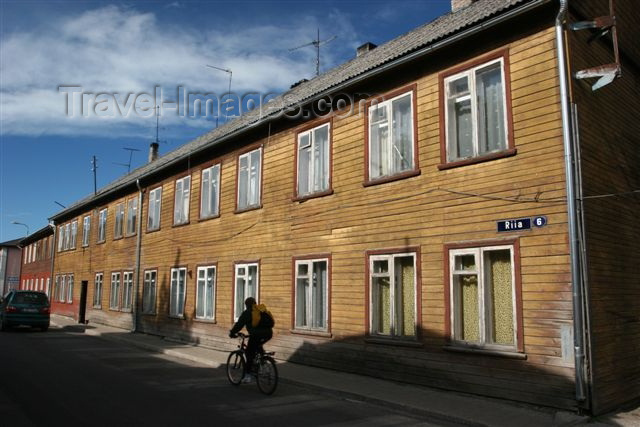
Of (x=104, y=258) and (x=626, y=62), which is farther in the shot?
(x=104, y=258)

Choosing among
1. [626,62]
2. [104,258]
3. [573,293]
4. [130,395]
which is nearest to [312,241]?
[130,395]

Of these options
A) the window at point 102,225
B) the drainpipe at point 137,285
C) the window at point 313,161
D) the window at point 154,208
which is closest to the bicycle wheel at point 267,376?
Answer: the window at point 313,161

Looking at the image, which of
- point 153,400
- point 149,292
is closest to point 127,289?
point 149,292

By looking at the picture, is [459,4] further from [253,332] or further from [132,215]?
[132,215]

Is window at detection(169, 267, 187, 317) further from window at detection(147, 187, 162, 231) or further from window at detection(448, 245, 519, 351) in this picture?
window at detection(448, 245, 519, 351)

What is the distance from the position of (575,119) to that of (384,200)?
4077 millimetres

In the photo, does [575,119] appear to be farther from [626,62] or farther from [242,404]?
[242,404]

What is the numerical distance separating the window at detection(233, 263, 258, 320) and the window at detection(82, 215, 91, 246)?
18353mm

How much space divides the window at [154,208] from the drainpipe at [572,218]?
55.6 ft

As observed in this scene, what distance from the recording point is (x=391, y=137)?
11656 millimetres

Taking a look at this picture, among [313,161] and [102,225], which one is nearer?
[313,161]

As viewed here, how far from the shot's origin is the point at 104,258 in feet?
91.5

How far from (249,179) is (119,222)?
41.4ft

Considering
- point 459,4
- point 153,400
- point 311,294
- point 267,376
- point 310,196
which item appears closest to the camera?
point 153,400
